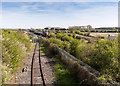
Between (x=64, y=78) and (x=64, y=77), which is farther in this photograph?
(x=64, y=77)

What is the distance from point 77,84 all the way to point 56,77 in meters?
1.74

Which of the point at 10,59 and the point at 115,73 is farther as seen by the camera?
the point at 10,59

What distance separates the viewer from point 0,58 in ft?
23.4

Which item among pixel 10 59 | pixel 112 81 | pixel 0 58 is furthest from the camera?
pixel 10 59

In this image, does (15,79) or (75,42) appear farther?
(75,42)

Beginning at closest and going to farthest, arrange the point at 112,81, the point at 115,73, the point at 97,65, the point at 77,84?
the point at 112,81 < the point at 115,73 < the point at 97,65 < the point at 77,84

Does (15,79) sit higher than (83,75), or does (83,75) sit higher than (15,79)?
(83,75)

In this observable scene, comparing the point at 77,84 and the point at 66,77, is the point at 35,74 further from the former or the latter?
the point at 77,84

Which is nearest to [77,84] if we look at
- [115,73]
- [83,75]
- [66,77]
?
[83,75]

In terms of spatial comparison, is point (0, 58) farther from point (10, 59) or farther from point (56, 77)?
point (56, 77)

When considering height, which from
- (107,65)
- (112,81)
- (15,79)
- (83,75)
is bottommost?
(15,79)

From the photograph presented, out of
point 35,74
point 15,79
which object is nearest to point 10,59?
point 15,79

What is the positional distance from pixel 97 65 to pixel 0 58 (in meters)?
6.13

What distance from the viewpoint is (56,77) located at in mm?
7504
